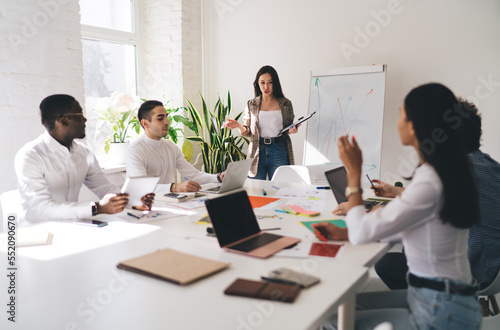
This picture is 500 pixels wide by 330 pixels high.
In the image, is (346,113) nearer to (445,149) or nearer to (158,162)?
(158,162)

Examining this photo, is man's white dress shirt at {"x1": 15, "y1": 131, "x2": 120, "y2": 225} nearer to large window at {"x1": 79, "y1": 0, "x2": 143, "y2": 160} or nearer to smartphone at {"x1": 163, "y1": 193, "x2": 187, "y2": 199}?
smartphone at {"x1": 163, "y1": 193, "x2": 187, "y2": 199}

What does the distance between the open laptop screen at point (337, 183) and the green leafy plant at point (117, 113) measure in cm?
254

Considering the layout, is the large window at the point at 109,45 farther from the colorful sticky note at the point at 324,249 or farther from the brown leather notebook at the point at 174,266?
the colorful sticky note at the point at 324,249

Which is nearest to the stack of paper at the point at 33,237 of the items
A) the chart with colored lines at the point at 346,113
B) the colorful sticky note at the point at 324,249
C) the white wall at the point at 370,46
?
the colorful sticky note at the point at 324,249

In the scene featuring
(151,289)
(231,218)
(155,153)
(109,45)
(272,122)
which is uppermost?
(109,45)

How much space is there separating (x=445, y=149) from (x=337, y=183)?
3.16ft

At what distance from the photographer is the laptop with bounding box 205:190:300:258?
64.2 inches

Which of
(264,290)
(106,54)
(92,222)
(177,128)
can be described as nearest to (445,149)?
(264,290)

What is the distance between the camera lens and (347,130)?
13.6 ft

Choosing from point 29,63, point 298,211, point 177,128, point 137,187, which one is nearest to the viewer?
point 137,187

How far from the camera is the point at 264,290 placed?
125cm

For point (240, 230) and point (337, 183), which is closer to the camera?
point (240, 230)

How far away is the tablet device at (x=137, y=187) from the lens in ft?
6.85

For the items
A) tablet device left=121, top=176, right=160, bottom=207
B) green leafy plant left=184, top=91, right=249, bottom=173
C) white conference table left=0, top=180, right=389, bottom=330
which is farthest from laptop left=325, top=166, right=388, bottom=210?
green leafy plant left=184, top=91, right=249, bottom=173
